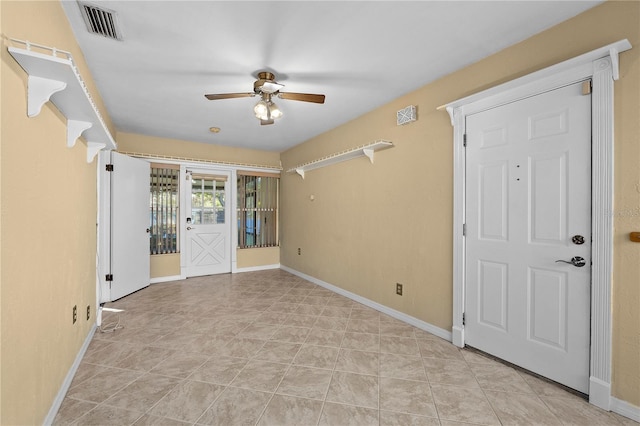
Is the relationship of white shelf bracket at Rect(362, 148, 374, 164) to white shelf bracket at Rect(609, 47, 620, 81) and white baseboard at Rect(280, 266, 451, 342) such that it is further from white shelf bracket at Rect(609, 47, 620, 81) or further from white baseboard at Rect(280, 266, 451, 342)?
white shelf bracket at Rect(609, 47, 620, 81)

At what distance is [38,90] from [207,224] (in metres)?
4.18

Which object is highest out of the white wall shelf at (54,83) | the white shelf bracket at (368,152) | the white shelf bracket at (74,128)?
the white shelf bracket at (368,152)

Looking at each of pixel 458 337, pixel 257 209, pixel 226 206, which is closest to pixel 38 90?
pixel 458 337

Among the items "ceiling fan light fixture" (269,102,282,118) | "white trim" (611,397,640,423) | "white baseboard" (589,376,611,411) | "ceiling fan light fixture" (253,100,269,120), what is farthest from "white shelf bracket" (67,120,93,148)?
"white trim" (611,397,640,423)

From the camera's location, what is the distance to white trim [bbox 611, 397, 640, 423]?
163 centimetres

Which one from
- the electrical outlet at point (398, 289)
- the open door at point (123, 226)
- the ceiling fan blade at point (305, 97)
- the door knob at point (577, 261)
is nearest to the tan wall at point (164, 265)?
the open door at point (123, 226)

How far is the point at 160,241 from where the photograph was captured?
4922 mm

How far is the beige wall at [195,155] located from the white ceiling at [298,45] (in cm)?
138

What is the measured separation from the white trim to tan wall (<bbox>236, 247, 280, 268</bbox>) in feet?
16.8

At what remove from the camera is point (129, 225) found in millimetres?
4125

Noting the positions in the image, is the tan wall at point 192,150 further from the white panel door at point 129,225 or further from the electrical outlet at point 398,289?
the electrical outlet at point 398,289

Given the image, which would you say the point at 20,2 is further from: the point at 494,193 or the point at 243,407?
the point at 494,193

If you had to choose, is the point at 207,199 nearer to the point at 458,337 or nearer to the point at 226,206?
the point at 226,206

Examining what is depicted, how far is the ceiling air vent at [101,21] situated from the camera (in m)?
1.79
